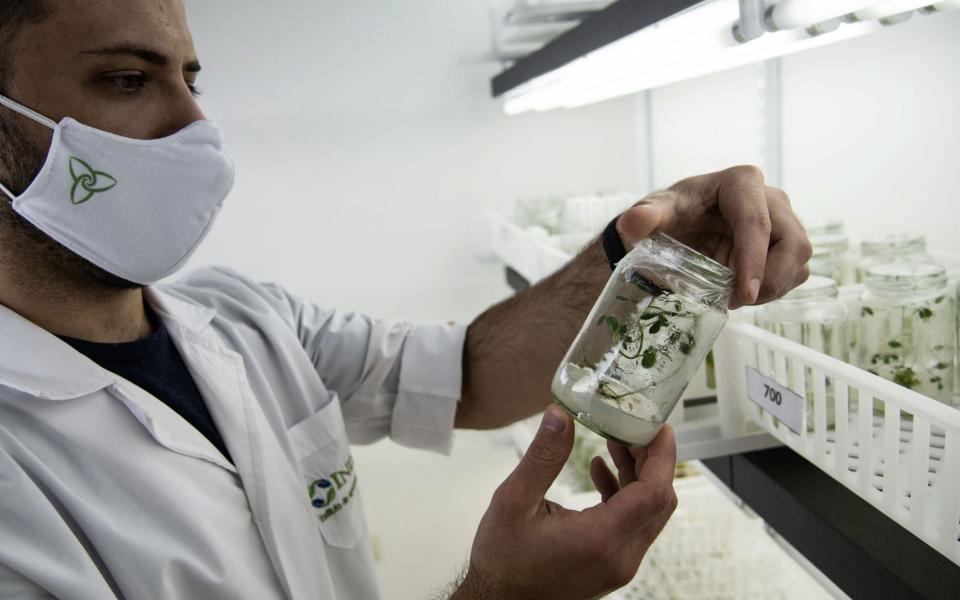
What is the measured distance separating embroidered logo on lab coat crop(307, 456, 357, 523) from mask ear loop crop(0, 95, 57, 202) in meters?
0.60

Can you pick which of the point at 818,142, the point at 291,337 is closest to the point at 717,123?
the point at 818,142

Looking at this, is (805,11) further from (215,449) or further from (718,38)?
(215,449)

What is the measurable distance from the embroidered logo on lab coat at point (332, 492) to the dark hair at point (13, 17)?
72 cm

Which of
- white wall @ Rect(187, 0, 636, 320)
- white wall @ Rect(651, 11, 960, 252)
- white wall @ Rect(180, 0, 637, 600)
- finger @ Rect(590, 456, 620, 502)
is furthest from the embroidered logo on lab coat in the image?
white wall @ Rect(187, 0, 636, 320)

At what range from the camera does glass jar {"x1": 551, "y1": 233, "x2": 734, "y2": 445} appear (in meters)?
0.69

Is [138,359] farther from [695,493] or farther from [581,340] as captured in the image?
[695,493]

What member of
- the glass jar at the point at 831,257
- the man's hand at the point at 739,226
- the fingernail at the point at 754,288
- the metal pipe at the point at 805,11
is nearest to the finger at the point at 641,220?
the man's hand at the point at 739,226

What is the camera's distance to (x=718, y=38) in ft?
2.97

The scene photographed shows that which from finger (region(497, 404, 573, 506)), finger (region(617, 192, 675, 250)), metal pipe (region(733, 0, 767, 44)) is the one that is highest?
metal pipe (region(733, 0, 767, 44))

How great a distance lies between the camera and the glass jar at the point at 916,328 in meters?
0.88

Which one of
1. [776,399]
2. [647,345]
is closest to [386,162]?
[776,399]

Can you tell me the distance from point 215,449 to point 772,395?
0.77 m

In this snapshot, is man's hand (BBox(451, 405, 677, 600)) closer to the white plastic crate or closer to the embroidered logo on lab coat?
the white plastic crate

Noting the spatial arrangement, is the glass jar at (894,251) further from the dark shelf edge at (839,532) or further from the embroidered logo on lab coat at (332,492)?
the embroidered logo on lab coat at (332,492)
